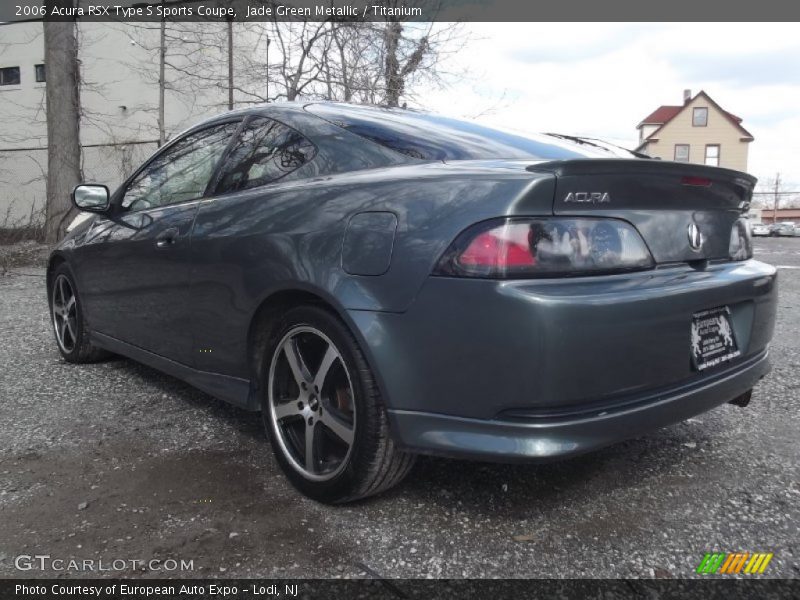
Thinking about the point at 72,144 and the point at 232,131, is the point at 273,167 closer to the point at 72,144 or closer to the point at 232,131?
the point at 232,131

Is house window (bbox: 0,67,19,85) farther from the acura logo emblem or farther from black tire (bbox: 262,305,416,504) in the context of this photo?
the acura logo emblem

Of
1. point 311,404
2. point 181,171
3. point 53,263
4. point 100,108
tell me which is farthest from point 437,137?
point 100,108

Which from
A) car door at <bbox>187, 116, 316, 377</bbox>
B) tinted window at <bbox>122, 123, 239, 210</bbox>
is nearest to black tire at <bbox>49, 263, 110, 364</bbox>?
tinted window at <bbox>122, 123, 239, 210</bbox>

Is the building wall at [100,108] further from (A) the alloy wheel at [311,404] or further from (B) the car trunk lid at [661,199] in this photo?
(B) the car trunk lid at [661,199]

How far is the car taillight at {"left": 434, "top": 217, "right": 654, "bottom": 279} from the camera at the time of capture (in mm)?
1812

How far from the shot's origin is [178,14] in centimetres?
1570

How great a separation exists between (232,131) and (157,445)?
58.5 inches

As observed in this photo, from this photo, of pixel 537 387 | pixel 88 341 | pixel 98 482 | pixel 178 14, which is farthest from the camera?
pixel 178 14

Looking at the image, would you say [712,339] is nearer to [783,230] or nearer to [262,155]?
[262,155]

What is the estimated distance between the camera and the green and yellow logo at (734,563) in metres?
1.93

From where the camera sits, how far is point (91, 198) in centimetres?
365

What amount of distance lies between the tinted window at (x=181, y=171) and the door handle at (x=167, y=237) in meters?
0.19

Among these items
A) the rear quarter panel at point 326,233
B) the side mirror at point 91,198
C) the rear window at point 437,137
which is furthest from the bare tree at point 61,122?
the rear window at point 437,137

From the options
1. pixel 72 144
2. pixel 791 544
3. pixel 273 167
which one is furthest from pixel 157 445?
pixel 72 144
